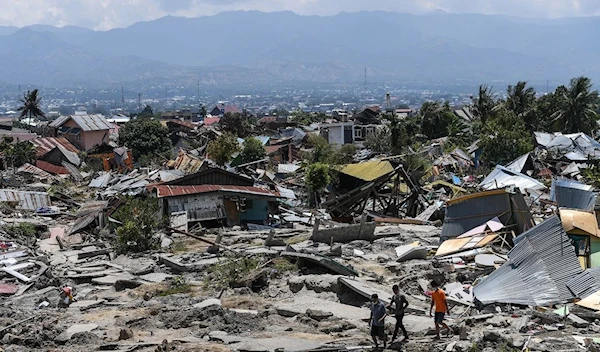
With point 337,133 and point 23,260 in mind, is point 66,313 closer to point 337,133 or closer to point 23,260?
point 23,260

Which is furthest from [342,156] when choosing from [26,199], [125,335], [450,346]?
[450,346]

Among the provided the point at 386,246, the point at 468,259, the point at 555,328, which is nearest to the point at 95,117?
the point at 386,246

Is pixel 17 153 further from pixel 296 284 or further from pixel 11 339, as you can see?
pixel 11 339

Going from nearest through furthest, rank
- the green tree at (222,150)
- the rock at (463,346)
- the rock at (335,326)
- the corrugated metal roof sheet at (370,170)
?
the rock at (463,346)
the rock at (335,326)
the corrugated metal roof sheet at (370,170)
the green tree at (222,150)

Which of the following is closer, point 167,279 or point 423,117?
point 167,279

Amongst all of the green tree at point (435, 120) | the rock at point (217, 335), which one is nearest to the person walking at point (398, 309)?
the rock at point (217, 335)

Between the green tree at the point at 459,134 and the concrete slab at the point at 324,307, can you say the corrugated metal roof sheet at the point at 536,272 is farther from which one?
the green tree at the point at 459,134
